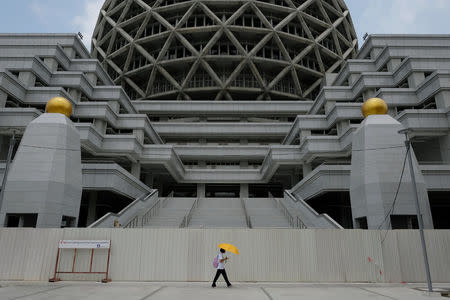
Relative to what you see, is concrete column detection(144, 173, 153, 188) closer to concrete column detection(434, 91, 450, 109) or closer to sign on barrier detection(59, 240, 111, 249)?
sign on barrier detection(59, 240, 111, 249)

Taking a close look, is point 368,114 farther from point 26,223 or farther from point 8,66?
point 8,66

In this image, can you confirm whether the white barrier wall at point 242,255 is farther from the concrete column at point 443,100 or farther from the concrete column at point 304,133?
the concrete column at point 304,133

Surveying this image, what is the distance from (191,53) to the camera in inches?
2271

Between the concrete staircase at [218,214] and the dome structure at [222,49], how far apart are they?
93.8 ft

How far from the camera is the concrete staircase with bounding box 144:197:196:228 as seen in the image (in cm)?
2417

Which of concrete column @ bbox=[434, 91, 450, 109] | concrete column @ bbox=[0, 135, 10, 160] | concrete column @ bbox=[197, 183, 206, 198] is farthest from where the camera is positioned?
concrete column @ bbox=[197, 183, 206, 198]

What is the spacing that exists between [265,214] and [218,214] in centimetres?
389

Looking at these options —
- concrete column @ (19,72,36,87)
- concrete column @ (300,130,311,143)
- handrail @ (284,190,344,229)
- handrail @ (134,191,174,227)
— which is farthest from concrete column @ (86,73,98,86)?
handrail @ (284,190,344,229)

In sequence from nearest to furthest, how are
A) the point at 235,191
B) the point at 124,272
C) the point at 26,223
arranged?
the point at 124,272 < the point at 26,223 < the point at 235,191

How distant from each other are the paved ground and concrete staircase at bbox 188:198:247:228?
9693 millimetres

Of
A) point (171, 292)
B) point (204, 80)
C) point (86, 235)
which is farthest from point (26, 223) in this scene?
point (204, 80)

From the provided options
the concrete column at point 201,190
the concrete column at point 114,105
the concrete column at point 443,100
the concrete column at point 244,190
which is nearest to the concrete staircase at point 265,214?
the concrete column at point 244,190

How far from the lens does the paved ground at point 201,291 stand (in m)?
9.98

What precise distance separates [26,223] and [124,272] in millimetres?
11380
